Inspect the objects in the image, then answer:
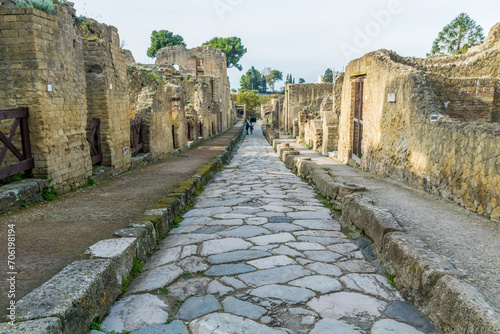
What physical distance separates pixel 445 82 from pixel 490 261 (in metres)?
4.70

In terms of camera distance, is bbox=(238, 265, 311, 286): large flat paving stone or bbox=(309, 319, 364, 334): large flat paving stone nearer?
bbox=(309, 319, 364, 334): large flat paving stone

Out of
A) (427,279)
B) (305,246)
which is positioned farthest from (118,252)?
(427,279)

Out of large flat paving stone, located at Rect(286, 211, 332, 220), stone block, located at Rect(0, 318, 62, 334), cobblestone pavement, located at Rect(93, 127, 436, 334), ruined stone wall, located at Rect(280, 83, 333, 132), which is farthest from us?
ruined stone wall, located at Rect(280, 83, 333, 132)

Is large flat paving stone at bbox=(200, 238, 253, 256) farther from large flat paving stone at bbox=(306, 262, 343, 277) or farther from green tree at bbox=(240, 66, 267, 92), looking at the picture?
green tree at bbox=(240, 66, 267, 92)

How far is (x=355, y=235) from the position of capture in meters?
4.21

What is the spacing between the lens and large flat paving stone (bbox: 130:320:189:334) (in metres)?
2.34

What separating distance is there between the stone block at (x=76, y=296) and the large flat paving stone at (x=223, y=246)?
114 cm

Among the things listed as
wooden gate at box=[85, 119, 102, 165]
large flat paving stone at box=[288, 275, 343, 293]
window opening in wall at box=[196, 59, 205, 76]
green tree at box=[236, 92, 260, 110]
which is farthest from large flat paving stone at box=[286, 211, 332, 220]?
green tree at box=[236, 92, 260, 110]

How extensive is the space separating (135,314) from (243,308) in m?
0.76

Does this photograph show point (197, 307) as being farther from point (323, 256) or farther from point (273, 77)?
point (273, 77)

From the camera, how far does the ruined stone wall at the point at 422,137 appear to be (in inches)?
146

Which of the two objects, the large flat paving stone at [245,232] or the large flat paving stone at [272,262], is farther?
the large flat paving stone at [245,232]

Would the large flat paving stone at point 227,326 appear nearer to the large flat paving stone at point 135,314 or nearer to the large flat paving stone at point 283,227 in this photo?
the large flat paving stone at point 135,314

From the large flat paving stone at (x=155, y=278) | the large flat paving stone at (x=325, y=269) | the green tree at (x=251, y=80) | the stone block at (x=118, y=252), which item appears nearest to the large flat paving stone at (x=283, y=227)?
the large flat paving stone at (x=325, y=269)
